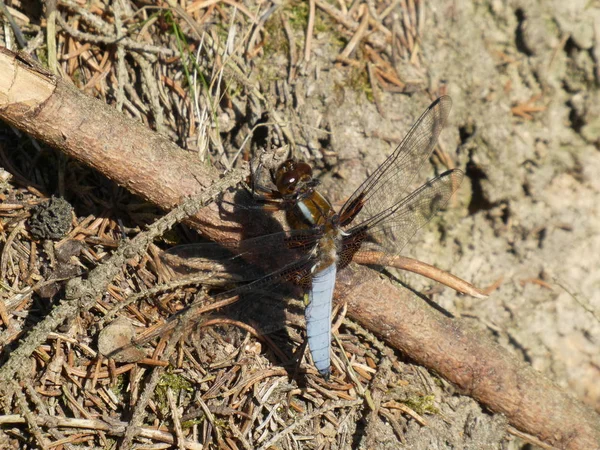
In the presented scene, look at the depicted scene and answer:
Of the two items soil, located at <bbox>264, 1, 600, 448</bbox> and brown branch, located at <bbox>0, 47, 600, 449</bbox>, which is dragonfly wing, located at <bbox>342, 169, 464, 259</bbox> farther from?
soil, located at <bbox>264, 1, 600, 448</bbox>

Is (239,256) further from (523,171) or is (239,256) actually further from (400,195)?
(523,171)

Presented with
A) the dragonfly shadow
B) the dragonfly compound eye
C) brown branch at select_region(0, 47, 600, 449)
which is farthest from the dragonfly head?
brown branch at select_region(0, 47, 600, 449)

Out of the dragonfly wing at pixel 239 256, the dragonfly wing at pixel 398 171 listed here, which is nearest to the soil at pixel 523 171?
the dragonfly wing at pixel 398 171

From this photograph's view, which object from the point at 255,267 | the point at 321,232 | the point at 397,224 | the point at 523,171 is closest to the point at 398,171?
the point at 397,224

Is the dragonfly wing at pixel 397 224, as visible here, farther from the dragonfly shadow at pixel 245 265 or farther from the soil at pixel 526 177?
the soil at pixel 526 177

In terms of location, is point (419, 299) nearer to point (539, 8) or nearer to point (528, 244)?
point (528, 244)

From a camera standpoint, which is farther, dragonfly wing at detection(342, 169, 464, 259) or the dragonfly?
dragonfly wing at detection(342, 169, 464, 259)
